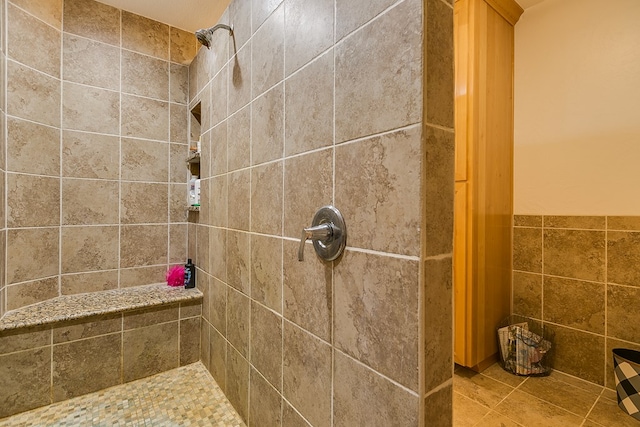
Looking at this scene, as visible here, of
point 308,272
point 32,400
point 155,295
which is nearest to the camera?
point 308,272

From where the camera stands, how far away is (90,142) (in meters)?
1.73

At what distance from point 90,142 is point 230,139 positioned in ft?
3.50

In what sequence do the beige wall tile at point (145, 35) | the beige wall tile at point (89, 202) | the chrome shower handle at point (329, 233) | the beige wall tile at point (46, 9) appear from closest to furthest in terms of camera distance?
1. the chrome shower handle at point (329, 233)
2. the beige wall tile at point (46, 9)
3. the beige wall tile at point (89, 202)
4. the beige wall tile at point (145, 35)

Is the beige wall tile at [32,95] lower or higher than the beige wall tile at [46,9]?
lower

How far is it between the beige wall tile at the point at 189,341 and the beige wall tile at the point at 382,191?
1453 mm

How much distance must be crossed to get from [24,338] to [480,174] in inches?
94.2

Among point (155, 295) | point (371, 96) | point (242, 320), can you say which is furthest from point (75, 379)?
point (371, 96)

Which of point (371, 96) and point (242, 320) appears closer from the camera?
point (371, 96)

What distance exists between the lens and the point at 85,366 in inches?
56.2

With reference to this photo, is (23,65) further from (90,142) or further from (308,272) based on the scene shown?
(308,272)

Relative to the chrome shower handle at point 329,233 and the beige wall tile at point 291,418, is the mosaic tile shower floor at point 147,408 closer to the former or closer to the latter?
the beige wall tile at point 291,418

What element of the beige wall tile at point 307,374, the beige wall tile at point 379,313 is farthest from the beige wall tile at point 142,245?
the beige wall tile at point 379,313

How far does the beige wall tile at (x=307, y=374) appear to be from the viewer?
0.75m

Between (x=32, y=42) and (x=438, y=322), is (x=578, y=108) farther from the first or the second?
(x=32, y=42)
